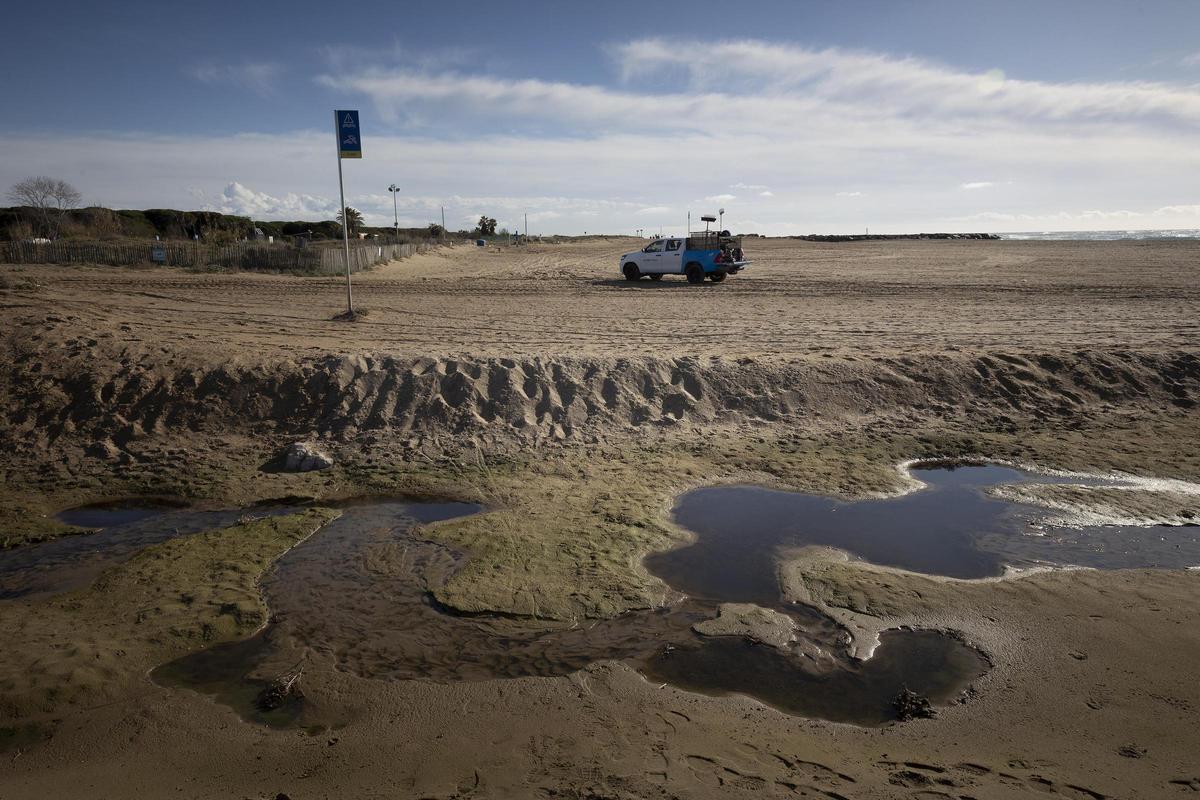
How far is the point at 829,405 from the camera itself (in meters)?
9.75

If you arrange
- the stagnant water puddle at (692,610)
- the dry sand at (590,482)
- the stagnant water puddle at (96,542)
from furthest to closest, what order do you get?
the stagnant water puddle at (96,542), the stagnant water puddle at (692,610), the dry sand at (590,482)

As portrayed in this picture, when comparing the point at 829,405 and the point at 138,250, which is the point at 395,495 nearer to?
the point at 829,405

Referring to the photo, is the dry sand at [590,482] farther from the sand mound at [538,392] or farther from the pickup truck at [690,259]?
the pickup truck at [690,259]

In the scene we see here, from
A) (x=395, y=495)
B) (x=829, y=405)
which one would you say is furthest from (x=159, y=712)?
(x=829, y=405)

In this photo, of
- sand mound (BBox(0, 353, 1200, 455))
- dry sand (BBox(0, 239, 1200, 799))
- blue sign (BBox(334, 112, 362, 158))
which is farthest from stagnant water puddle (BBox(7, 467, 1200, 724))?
blue sign (BBox(334, 112, 362, 158))

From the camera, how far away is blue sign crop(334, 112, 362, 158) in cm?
1277

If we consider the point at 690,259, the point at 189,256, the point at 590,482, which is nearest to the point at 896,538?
the point at 590,482

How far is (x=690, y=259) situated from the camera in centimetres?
2406

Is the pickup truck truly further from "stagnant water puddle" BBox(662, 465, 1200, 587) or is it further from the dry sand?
"stagnant water puddle" BBox(662, 465, 1200, 587)

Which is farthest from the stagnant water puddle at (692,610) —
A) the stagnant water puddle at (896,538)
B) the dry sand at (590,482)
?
the dry sand at (590,482)

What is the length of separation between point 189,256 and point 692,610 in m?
29.1

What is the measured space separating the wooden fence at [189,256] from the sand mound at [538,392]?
18075mm

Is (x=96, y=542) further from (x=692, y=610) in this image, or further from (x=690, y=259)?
(x=690, y=259)

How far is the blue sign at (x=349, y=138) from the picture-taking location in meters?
12.8
